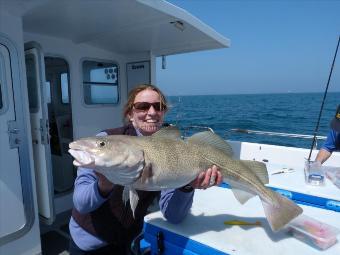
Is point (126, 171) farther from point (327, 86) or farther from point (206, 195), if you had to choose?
point (327, 86)

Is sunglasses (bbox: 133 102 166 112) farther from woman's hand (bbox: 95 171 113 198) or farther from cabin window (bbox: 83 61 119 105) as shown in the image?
cabin window (bbox: 83 61 119 105)

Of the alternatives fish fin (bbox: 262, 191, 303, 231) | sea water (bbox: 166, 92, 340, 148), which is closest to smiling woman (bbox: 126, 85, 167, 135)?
sea water (bbox: 166, 92, 340, 148)

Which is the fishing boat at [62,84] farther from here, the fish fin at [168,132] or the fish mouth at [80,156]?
the fish mouth at [80,156]

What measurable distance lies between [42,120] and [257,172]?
2872mm

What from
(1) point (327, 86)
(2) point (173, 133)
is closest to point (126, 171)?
(2) point (173, 133)

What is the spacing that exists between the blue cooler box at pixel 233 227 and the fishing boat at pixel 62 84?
0.07m

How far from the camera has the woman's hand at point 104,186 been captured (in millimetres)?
1729

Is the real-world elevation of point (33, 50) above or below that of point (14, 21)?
below

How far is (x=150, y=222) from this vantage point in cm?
191

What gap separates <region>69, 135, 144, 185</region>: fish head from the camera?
1.45 meters

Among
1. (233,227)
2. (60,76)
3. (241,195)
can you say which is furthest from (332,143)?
(60,76)

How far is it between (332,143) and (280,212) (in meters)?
2.97

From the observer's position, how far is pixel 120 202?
2141 mm

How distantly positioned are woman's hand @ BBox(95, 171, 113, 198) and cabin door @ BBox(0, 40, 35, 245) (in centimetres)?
198
